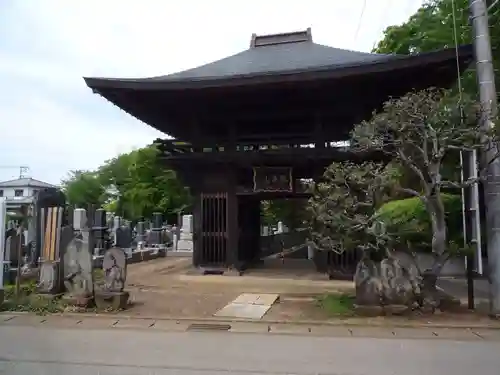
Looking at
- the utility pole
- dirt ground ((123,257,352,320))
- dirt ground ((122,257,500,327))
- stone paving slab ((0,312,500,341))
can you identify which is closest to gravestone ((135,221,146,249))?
dirt ground ((122,257,500,327))

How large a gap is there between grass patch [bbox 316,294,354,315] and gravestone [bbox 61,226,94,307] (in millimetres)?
4832

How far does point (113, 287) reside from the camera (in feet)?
29.8

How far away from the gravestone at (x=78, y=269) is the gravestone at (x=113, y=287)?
0.25 meters

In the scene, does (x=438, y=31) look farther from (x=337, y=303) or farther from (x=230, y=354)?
(x=230, y=354)

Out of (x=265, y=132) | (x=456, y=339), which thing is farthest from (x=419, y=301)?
(x=265, y=132)

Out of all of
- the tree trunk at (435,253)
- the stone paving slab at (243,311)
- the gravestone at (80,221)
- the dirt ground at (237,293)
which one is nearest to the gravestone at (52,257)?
the gravestone at (80,221)

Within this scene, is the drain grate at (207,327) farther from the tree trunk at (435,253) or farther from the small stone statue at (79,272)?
the tree trunk at (435,253)

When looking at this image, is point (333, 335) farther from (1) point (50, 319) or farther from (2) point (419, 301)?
(1) point (50, 319)

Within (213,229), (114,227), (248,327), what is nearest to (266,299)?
(248,327)

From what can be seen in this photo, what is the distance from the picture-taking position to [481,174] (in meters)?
8.23

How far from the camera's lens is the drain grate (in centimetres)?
745

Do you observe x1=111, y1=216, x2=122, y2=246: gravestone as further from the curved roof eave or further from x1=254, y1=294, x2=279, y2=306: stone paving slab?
x1=254, y1=294, x2=279, y2=306: stone paving slab

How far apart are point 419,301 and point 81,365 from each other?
593cm

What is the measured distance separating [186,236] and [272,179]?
12361 millimetres
